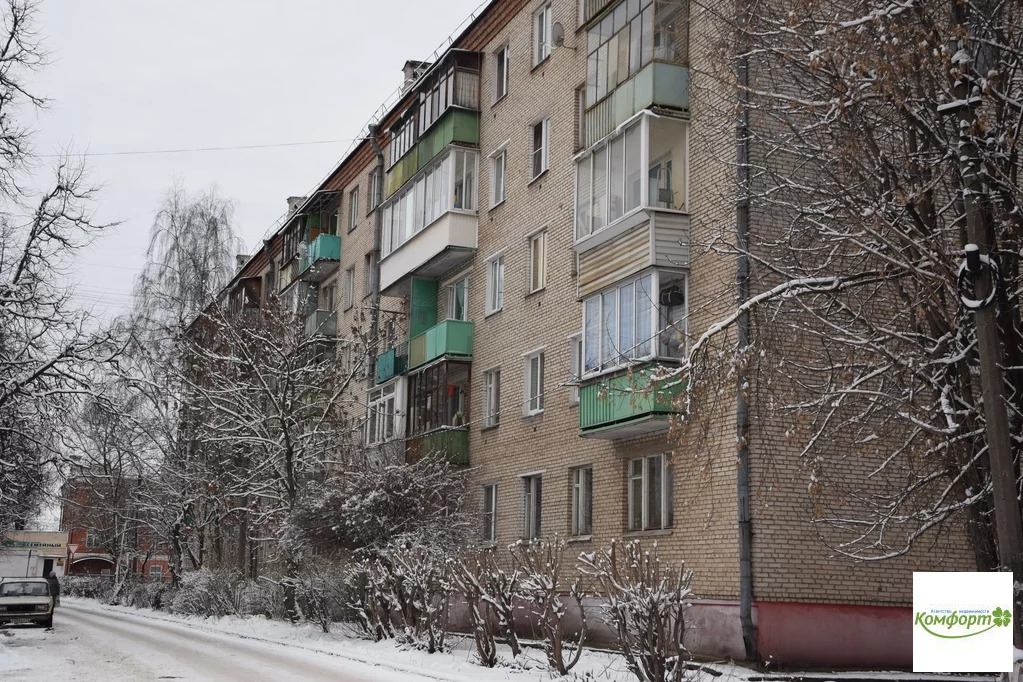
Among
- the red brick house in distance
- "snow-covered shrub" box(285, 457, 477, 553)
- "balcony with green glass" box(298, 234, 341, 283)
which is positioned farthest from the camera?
the red brick house in distance

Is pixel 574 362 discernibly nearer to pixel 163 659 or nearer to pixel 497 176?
pixel 497 176

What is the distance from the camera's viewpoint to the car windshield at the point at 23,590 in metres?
28.7

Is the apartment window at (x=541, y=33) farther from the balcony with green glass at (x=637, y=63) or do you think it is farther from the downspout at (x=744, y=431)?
the downspout at (x=744, y=431)

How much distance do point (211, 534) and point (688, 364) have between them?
1253 inches

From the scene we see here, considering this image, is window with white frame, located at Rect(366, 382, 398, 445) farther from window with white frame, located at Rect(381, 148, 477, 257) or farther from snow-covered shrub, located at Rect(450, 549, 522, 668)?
snow-covered shrub, located at Rect(450, 549, 522, 668)

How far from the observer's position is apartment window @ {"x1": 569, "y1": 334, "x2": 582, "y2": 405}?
22422 millimetres

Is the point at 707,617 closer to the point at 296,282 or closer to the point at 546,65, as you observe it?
the point at 546,65

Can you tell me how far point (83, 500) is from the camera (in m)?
55.9

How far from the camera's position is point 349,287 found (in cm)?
3725

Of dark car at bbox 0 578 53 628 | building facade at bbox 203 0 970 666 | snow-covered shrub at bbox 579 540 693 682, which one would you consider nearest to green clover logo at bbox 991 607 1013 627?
building facade at bbox 203 0 970 666

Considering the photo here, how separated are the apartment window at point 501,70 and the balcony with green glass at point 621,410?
9.69 m

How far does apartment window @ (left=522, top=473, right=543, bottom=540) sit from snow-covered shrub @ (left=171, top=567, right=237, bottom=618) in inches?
405

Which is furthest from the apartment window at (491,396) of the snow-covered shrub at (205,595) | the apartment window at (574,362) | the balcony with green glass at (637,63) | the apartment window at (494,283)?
the snow-covered shrub at (205,595)

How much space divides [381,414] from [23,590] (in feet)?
32.2
